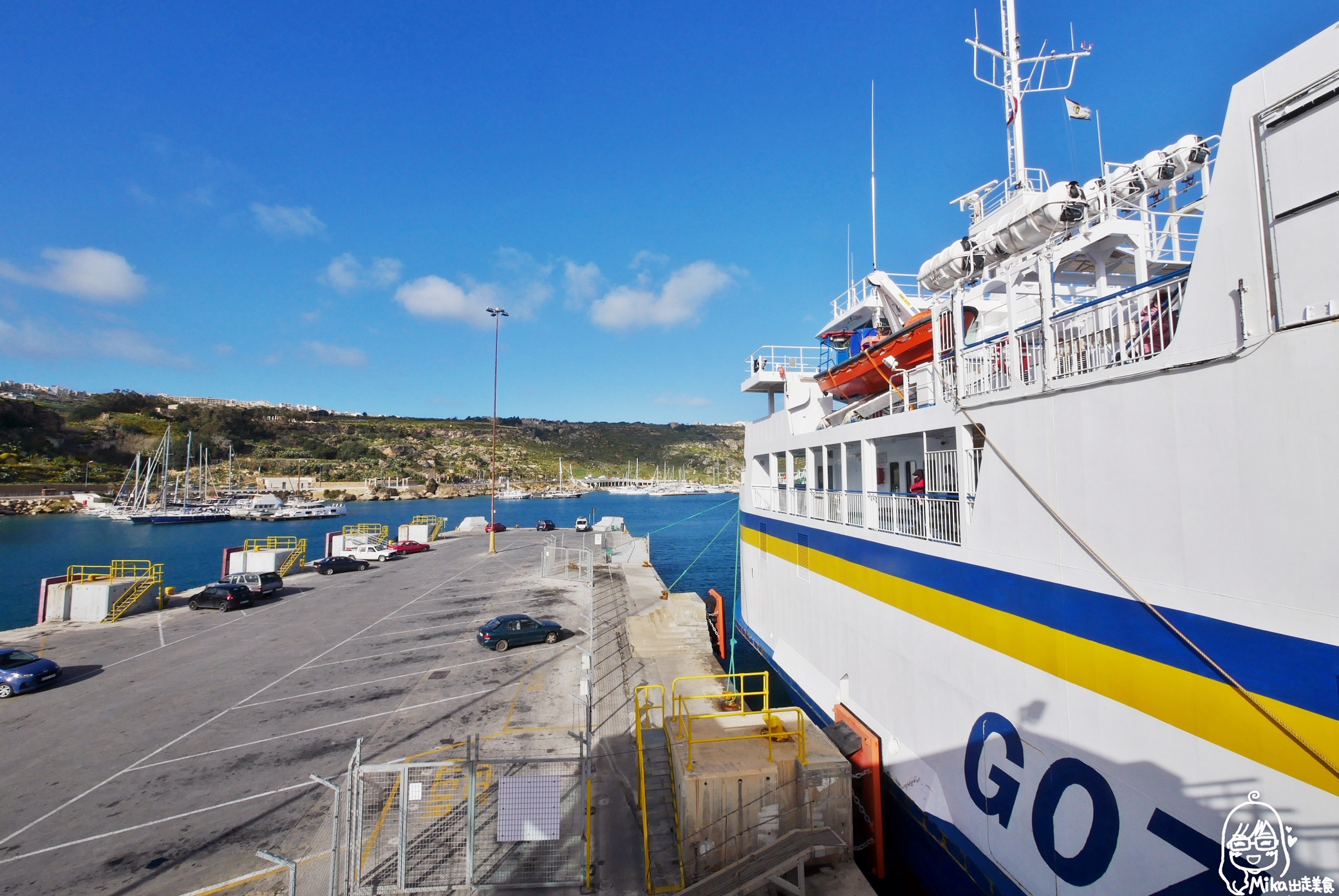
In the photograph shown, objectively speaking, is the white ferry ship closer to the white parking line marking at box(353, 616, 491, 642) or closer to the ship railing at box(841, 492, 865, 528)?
the ship railing at box(841, 492, 865, 528)

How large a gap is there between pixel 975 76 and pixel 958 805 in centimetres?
1440

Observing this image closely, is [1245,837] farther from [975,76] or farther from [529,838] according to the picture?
[975,76]

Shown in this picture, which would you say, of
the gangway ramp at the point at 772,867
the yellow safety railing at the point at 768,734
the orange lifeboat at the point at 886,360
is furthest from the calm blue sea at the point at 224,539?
the gangway ramp at the point at 772,867

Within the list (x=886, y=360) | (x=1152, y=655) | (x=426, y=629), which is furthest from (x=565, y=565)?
(x=1152, y=655)

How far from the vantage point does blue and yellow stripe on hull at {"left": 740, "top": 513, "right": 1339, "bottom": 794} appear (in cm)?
474

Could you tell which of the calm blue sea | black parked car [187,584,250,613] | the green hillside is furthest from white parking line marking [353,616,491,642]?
the green hillside

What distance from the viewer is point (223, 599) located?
26.5 meters

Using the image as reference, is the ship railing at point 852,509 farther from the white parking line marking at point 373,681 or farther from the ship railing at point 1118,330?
the white parking line marking at point 373,681

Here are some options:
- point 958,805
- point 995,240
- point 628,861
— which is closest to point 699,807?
point 628,861

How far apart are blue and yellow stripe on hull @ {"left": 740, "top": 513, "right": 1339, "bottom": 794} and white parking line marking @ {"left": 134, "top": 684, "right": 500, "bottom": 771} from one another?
40.1 ft

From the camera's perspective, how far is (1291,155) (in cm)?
512

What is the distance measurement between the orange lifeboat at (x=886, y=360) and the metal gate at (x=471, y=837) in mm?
10222

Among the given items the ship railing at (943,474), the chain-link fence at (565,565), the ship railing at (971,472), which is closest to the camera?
the ship railing at (971,472)

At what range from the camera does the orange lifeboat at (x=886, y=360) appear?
12.0 metres
